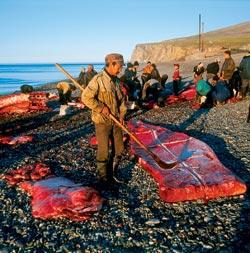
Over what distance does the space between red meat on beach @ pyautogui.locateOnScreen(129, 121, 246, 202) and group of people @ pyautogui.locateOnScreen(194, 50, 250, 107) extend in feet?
25.0

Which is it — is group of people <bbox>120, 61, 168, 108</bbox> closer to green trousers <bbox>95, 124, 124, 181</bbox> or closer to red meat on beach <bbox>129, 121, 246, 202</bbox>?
red meat on beach <bbox>129, 121, 246, 202</bbox>

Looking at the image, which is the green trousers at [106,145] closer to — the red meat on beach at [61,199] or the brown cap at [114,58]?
the red meat on beach at [61,199]

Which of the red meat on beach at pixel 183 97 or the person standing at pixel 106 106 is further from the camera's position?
the red meat on beach at pixel 183 97

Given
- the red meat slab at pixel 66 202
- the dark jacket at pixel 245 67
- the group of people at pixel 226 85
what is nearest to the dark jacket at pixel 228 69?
the group of people at pixel 226 85

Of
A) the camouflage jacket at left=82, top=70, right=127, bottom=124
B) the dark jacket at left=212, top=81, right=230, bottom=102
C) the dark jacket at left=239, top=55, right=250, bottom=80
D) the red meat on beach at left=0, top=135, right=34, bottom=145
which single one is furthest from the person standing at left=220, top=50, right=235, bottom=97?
the camouflage jacket at left=82, top=70, right=127, bottom=124

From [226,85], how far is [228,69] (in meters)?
0.81

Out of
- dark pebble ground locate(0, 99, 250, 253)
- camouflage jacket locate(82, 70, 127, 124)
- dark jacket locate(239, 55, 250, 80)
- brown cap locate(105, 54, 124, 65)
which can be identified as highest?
brown cap locate(105, 54, 124, 65)

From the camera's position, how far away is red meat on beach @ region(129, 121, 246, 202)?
21.6ft

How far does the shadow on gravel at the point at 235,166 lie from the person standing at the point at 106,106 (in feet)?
7.79

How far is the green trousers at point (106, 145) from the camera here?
23.5ft

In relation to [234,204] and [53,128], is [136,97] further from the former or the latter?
[234,204]

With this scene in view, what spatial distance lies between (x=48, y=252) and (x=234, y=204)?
10.2 ft

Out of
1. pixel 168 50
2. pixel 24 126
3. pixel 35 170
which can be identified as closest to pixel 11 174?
pixel 35 170

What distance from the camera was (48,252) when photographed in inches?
202
